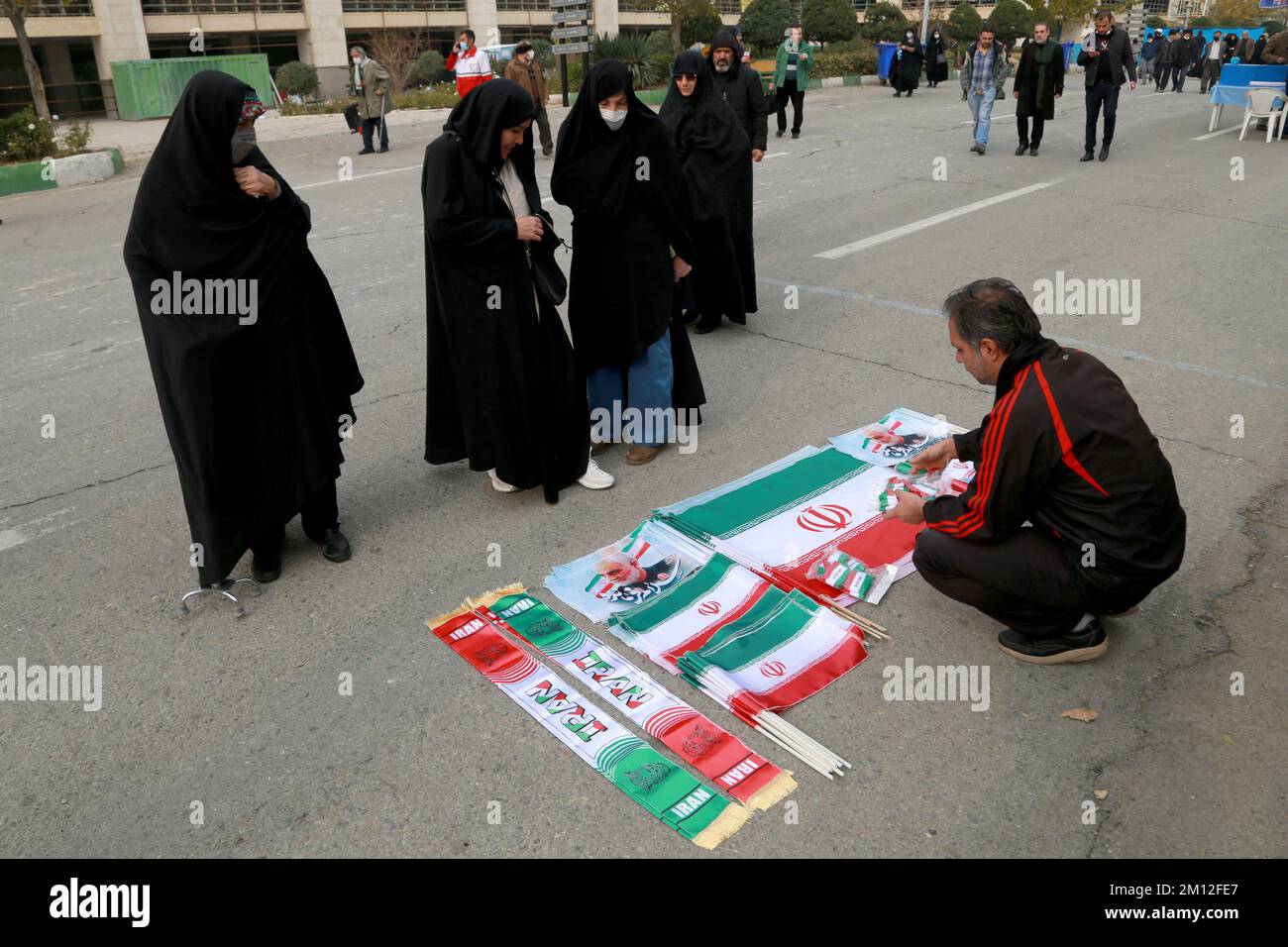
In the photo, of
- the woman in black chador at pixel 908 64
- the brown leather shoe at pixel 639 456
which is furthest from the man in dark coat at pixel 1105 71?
the woman in black chador at pixel 908 64

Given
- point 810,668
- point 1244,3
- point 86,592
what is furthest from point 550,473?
point 1244,3

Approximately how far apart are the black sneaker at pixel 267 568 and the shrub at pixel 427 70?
2964cm

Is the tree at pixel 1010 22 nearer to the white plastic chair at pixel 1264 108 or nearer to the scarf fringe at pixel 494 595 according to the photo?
the white plastic chair at pixel 1264 108

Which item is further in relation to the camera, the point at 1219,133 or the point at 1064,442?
the point at 1219,133

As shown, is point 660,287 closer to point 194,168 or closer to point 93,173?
point 194,168

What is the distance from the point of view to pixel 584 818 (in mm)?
2680

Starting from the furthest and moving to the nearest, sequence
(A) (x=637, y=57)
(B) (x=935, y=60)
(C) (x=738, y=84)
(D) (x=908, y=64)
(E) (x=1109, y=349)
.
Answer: (B) (x=935, y=60), (A) (x=637, y=57), (D) (x=908, y=64), (C) (x=738, y=84), (E) (x=1109, y=349)

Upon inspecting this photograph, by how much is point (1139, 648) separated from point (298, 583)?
306cm

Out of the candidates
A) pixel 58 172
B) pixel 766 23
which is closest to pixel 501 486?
pixel 58 172

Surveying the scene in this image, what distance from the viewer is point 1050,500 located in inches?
121

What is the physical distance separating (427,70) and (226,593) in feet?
99.6

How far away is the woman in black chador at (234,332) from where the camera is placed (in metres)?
3.30

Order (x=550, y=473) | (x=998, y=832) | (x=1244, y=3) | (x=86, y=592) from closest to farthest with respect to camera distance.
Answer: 1. (x=998, y=832)
2. (x=86, y=592)
3. (x=550, y=473)
4. (x=1244, y=3)

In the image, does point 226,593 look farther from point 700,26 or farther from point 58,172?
point 700,26
